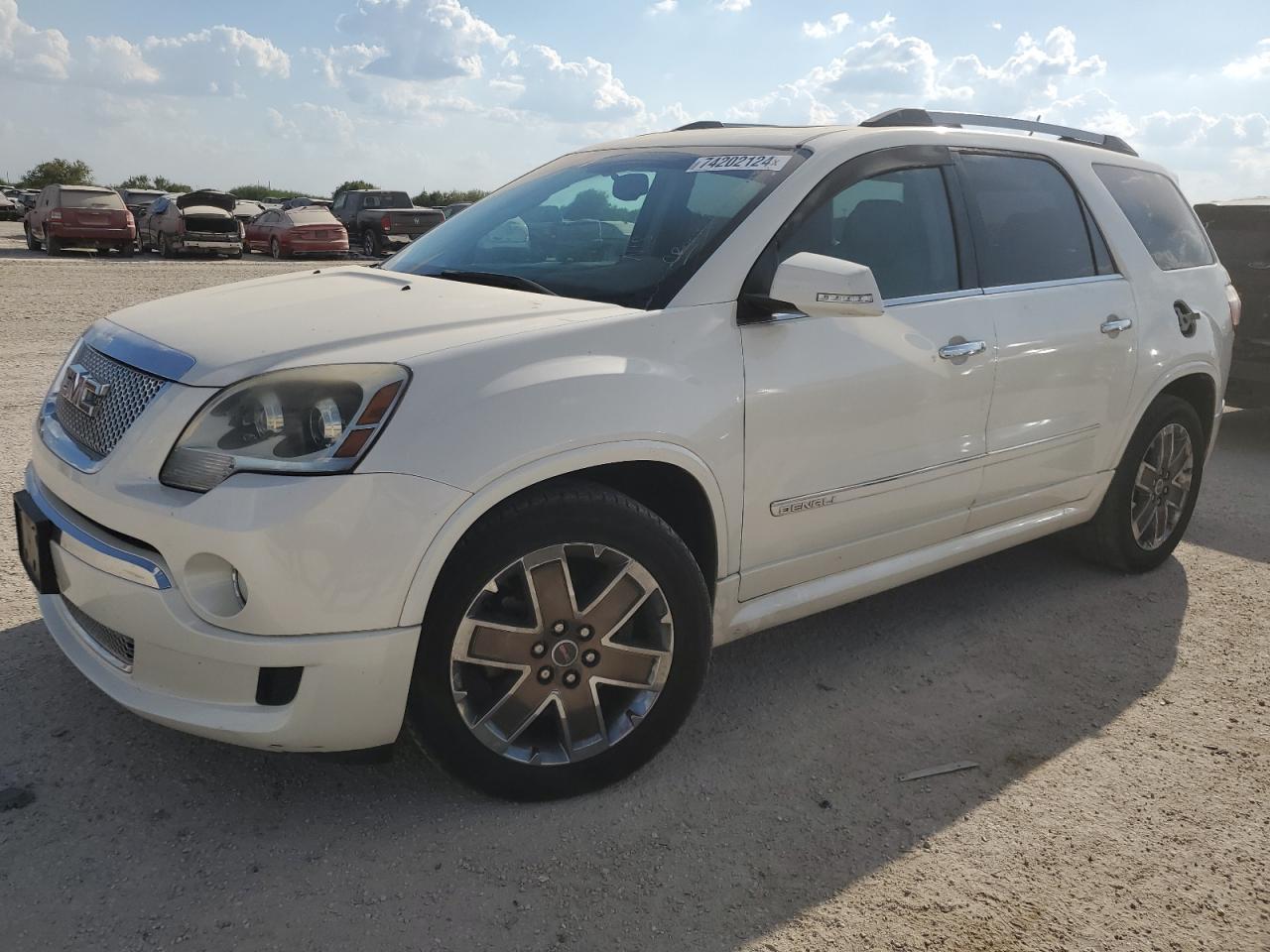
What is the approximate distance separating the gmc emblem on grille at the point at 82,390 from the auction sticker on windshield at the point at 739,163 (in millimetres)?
1881

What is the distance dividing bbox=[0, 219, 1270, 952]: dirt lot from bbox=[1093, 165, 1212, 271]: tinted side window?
172 centimetres

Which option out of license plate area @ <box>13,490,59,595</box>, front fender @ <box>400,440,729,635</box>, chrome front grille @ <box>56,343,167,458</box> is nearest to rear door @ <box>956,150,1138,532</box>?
front fender @ <box>400,440,729,635</box>

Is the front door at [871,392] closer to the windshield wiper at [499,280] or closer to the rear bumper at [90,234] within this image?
the windshield wiper at [499,280]

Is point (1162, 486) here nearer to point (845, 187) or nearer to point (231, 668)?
point (845, 187)

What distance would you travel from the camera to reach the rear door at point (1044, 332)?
3672mm

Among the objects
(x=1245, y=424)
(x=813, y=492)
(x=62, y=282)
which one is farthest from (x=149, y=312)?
(x=62, y=282)

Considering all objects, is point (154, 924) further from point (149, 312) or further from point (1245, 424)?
point (1245, 424)

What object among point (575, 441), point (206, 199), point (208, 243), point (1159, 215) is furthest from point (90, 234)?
point (575, 441)

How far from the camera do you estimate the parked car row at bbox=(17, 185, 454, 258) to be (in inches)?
855

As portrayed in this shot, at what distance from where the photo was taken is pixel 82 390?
9.27 ft

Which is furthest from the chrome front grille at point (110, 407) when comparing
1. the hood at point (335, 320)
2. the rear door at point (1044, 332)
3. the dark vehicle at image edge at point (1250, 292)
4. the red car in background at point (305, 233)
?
the red car in background at point (305, 233)

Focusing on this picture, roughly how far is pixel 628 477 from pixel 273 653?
3.47ft

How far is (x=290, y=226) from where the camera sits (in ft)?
76.3

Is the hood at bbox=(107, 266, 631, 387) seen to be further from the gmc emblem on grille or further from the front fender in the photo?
the front fender
